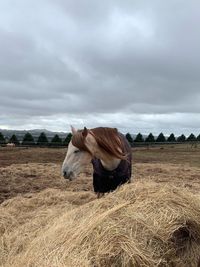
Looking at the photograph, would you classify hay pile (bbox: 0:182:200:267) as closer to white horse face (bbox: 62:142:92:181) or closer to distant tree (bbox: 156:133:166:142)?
white horse face (bbox: 62:142:92:181)

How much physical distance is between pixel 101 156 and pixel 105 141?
0.77 feet

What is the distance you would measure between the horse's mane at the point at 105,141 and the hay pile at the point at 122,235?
1648 mm

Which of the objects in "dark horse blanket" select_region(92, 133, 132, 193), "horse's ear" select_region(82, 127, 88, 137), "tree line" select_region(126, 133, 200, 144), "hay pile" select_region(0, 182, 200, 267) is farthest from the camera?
"tree line" select_region(126, 133, 200, 144)

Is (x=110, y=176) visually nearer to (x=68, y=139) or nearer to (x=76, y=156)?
(x=76, y=156)

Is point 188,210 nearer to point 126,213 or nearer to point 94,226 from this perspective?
point 126,213

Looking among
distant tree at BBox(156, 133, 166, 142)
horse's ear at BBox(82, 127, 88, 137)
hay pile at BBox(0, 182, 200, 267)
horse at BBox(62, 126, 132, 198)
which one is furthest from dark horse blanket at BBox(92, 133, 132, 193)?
distant tree at BBox(156, 133, 166, 142)

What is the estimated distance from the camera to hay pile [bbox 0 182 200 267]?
360cm

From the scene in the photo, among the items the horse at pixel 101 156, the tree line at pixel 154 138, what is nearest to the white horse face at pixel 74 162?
the horse at pixel 101 156

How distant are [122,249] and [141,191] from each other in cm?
91

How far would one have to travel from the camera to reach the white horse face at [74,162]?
6.25 metres

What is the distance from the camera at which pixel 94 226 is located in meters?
3.86

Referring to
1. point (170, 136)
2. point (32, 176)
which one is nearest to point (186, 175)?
point (32, 176)

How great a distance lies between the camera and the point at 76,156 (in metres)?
6.34

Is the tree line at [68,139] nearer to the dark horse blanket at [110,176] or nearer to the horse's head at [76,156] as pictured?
the dark horse blanket at [110,176]
